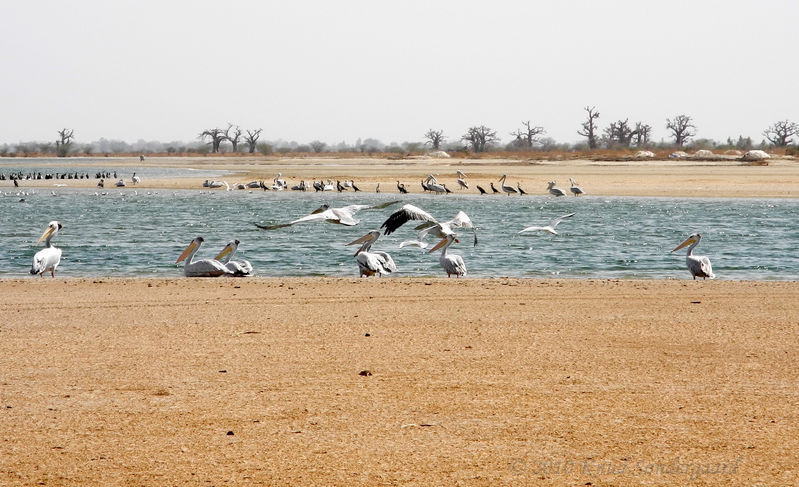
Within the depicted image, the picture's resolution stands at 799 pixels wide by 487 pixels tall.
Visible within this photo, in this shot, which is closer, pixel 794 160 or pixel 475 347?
pixel 475 347

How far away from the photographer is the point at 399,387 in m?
5.95

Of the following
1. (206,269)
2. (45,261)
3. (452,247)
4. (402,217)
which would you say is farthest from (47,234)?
(452,247)

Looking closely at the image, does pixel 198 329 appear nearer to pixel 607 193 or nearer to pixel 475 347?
pixel 475 347

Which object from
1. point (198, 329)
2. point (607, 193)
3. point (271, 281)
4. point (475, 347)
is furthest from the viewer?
point (607, 193)

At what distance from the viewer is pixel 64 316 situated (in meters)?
8.71

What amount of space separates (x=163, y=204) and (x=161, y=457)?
30.5 metres

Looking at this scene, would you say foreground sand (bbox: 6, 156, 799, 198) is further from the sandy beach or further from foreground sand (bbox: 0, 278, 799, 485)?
foreground sand (bbox: 0, 278, 799, 485)

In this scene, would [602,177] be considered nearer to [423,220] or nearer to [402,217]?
[423,220]

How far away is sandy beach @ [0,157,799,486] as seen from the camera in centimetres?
447

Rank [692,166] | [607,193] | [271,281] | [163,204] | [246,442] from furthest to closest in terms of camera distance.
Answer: [692,166] < [607,193] < [163,204] < [271,281] < [246,442]

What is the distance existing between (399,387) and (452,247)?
1302 centimetres

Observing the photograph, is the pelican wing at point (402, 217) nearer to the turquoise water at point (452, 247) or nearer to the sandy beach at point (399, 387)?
the sandy beach at point (399, 387)

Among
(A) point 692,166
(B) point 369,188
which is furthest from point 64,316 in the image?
(A) point 692,166

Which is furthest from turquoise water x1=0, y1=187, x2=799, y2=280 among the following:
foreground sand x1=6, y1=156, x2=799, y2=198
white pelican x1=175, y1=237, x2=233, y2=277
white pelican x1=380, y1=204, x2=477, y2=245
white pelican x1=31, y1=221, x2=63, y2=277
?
foreground sand x1=6, y1=156, x2=799, y2=198
